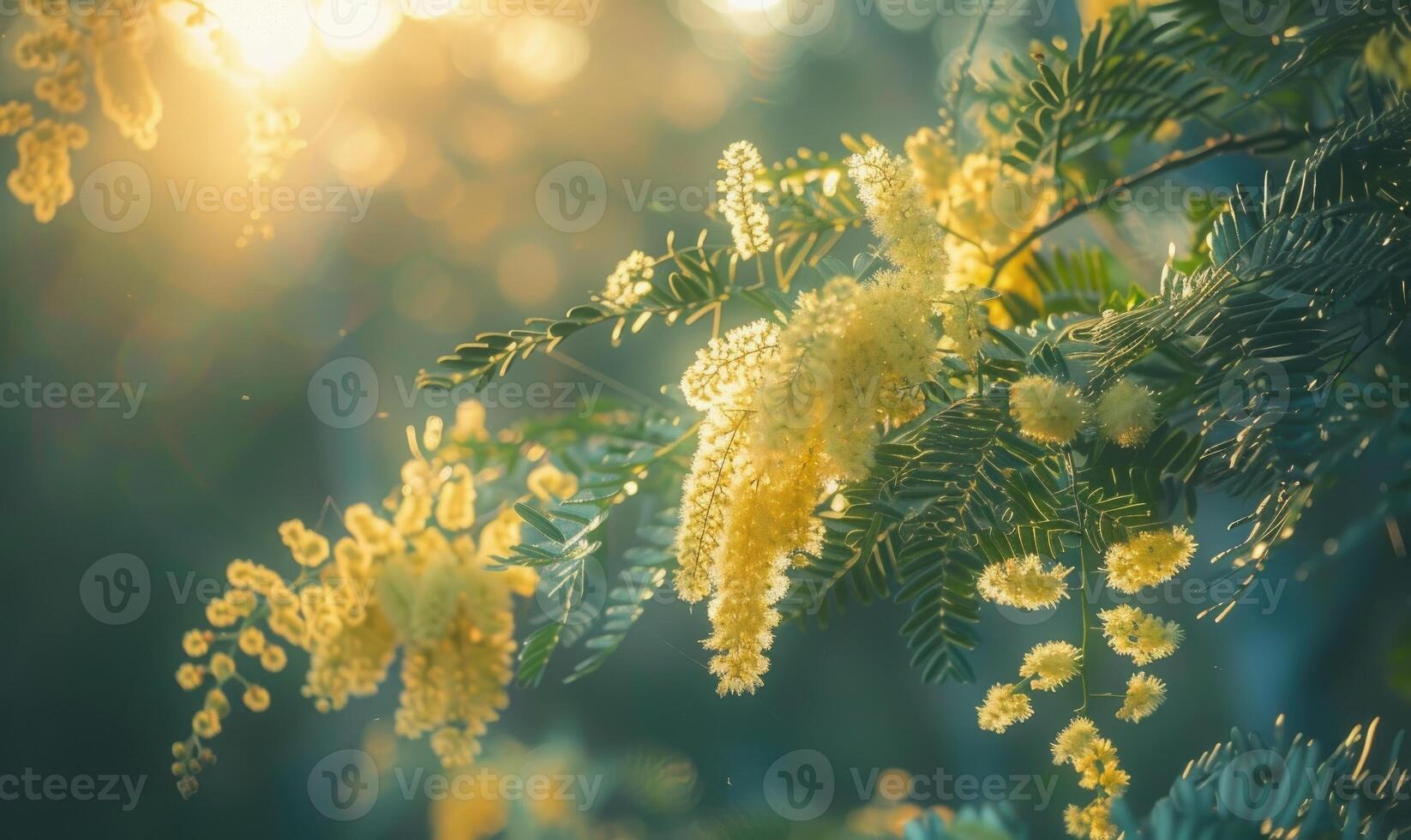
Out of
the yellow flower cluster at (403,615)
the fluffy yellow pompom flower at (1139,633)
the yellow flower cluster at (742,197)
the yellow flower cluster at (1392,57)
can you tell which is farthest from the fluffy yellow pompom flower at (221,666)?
the yellow flower cluster at (1392,57)

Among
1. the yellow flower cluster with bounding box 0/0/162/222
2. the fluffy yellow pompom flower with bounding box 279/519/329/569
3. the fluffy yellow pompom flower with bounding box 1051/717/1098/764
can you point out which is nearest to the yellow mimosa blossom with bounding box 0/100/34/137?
the yellow flower cluster with bounding box 0/0/162/222

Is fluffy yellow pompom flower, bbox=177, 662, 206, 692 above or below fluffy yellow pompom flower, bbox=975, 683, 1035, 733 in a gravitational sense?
above

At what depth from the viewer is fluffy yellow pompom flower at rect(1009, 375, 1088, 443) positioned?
39 cm

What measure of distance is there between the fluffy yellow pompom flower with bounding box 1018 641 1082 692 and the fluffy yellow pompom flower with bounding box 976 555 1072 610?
0.03 m

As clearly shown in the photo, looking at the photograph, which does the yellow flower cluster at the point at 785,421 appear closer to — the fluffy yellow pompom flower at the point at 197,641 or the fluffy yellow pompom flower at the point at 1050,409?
the fluffy yellow pompom flower at the point at 1050,409

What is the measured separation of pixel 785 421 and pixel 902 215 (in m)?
0.11

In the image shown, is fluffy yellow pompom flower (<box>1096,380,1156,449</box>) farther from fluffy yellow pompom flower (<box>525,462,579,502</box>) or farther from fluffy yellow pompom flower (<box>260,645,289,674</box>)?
fluffy yellow pompom flower (<box>260,645,289,674</box>)

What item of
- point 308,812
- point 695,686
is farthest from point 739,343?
point 308,812

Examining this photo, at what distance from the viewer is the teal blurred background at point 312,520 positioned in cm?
66

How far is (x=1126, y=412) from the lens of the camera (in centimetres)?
39

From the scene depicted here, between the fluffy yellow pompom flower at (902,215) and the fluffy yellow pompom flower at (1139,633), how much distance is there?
18cm

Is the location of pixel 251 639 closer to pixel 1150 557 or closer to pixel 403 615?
pixel 403 615

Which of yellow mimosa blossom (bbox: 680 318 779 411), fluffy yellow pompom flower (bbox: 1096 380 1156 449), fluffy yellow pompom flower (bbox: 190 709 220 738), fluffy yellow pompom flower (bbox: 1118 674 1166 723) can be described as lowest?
fluffy yellow pompom flower (bbox: 1118 674 1166 723)

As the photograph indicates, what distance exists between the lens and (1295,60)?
0.47 meters
